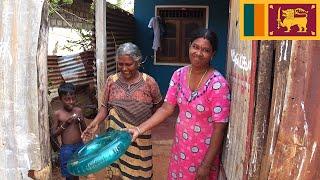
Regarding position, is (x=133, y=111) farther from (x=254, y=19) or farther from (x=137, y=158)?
(x=254, y=19)

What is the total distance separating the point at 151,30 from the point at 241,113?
7361 millimetres

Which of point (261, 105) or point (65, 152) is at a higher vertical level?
point (261, 105)

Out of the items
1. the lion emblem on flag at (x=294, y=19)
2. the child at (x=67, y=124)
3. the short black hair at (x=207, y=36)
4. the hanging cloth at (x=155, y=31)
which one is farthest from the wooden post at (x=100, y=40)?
the hanging cloth at (x=155, y=31)

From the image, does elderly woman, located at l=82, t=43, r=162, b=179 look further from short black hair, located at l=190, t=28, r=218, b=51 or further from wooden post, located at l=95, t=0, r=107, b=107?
wooden post, located at l=95, t=0, r=107, b=107

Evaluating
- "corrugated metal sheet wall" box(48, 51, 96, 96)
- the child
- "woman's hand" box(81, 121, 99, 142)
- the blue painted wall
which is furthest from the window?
"woman's hand" box(81, 121, 99, 142)

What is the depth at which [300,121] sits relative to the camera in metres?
1.51

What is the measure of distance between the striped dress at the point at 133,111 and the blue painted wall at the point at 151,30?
5.79 metres

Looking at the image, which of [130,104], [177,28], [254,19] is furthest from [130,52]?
[177,28]

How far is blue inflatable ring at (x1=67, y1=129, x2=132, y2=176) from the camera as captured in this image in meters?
2.31

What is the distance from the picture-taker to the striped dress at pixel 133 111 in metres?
2.95

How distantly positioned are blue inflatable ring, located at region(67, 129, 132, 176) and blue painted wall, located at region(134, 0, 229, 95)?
252 inches

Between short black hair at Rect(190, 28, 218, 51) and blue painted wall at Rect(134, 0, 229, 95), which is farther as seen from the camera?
blue painted wall at Rect(134, 0, 229, 95)

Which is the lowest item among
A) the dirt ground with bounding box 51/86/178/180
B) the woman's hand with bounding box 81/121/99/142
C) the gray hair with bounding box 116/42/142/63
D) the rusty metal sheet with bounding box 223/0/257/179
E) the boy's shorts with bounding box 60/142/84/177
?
the dirt ground with bounding box 51/86/178/180

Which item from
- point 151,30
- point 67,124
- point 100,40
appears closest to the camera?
point 67,124
